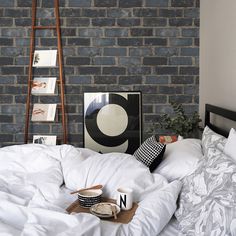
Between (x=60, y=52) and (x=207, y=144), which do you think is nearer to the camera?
(x=207, y=144)

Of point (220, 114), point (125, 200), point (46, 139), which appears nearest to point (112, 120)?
point (46, 139)

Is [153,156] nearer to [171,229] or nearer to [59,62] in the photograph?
[171,229]

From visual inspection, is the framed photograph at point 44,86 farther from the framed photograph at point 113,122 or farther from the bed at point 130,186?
the bed at point 130,186

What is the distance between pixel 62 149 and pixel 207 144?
1.00m

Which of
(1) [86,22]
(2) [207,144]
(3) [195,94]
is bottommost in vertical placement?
(2) [207,144]

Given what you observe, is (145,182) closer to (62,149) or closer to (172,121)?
(62,149)

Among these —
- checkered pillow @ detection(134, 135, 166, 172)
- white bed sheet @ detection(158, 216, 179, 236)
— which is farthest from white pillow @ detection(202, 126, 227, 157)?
white bed sheet @ detection(158, 216, 179, 236)

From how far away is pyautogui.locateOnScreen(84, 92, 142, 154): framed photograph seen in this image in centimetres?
344

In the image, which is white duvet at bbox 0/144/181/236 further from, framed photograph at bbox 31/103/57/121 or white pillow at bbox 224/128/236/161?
framed photograph at bbox 31/103/57/121

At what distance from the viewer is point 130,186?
68.4 inches

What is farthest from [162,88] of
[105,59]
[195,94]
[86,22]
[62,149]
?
[62,149]

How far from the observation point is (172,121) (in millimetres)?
2906

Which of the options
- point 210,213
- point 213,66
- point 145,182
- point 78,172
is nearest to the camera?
point 210,213

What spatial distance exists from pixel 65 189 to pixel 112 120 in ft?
5.12
